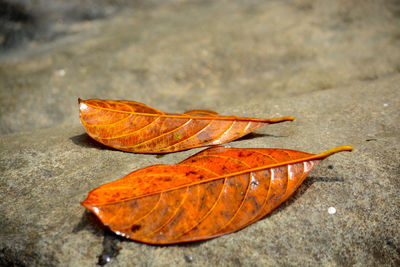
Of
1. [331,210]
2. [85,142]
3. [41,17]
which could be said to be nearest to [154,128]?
[85,142]

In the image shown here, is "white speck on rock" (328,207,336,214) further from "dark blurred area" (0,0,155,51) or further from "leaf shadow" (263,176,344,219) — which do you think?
"dark blurred area" (0,0,155,51)

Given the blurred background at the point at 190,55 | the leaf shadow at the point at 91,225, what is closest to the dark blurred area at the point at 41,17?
the blurred background at the point at 190,55

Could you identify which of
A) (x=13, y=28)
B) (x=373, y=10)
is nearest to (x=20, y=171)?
(x=13, y=28)

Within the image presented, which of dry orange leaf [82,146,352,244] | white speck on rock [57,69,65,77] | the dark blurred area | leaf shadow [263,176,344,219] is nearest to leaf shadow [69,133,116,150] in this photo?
dry orange leaf [82,146,352,244]

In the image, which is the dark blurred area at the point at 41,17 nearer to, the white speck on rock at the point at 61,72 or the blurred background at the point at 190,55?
the blurred background at the point at 190,55

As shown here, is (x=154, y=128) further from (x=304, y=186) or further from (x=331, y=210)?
(x=331, y=210)

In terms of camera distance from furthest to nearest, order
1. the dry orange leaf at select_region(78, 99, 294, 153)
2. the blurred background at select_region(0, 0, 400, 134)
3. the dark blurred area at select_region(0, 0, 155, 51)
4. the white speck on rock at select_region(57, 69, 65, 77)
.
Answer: the dark blurred area at select_region(0, 0, 155, 51), the white speck on rock at select_region(57, 69, 65, 77), the blurred background at select_region(0, 0, 400, 134), the dry orange leaf at select_region(78, 99, 294, 153)
